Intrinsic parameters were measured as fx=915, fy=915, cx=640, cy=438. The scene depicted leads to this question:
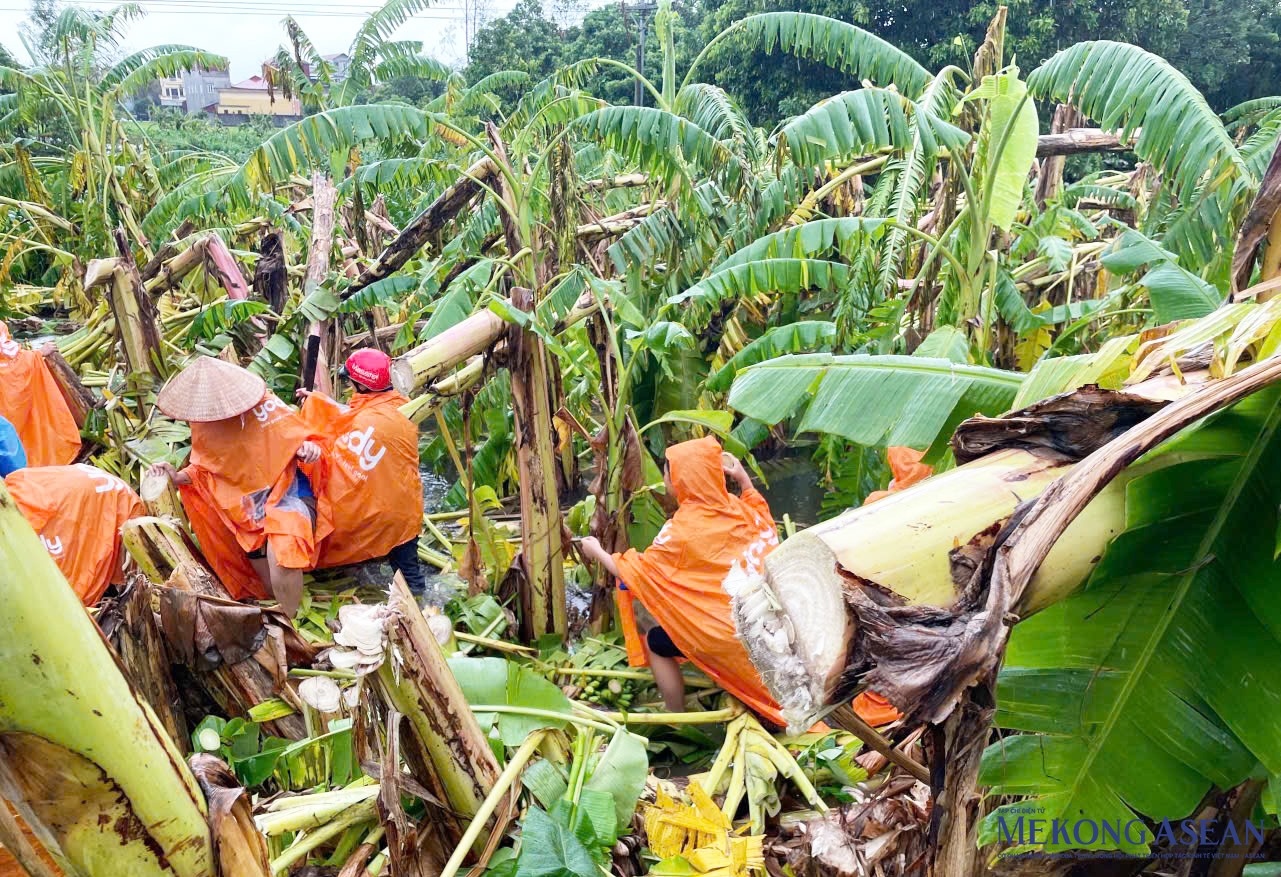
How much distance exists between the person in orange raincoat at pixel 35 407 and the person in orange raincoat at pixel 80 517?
1.81 m

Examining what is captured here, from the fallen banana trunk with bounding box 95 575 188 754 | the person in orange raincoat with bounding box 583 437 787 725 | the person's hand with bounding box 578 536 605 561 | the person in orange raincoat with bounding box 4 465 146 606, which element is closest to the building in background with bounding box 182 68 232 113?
the person in orange raincoat with bounding box 4 465 146 606

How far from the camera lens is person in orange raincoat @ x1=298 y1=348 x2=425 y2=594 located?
15.3ft

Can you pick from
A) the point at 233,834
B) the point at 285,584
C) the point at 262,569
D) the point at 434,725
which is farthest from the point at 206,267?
the point at 233,834

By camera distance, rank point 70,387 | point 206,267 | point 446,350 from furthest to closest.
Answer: point 206,267 → point 70,387 → point 446,350

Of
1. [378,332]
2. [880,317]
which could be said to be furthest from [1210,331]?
[378,332]

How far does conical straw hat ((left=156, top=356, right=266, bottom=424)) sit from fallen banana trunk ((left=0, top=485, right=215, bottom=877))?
3512mm

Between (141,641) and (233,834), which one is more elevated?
(233,834)

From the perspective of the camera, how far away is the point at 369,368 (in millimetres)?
4672

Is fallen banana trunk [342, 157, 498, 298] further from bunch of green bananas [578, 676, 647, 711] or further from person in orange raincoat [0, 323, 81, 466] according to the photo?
bunch of green bananas [578, 676, 647, 711]

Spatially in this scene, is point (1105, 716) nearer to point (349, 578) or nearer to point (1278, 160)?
point (1278, 160)

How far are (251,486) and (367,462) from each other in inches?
22.1

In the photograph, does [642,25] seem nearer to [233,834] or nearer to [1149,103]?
[1149,103]

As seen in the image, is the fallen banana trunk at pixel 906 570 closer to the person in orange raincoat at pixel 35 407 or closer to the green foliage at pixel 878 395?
the green foliage at pixel 878 395

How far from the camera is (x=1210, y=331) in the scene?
1568 millimetres
